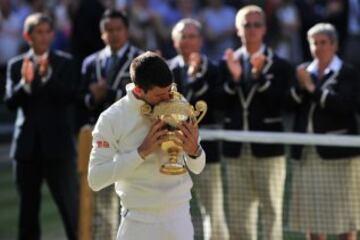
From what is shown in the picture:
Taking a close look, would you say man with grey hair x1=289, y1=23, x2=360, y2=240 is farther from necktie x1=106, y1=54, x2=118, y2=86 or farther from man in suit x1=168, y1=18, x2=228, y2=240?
necktie x1=106, y1=54, x2=118, y2=86

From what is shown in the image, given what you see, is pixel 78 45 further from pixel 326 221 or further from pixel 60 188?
pixel 326 221

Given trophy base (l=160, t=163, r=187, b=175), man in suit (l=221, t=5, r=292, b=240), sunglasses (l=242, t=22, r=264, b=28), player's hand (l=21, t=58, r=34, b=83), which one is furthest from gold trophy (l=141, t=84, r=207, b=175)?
player's hand (l=21, t=58, r=34, b=83)

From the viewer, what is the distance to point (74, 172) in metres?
9.60

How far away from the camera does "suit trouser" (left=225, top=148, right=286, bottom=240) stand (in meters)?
8.46

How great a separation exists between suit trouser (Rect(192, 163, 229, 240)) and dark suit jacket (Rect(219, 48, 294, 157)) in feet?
0.68

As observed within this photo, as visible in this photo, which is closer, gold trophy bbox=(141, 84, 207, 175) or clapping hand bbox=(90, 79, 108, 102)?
gold trophy bbox=(141, 84, 207, 175)

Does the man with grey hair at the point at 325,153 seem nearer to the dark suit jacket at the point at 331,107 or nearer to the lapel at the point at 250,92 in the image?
the dark suit jacket at the point at 331,107

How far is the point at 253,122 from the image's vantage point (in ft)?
29.2

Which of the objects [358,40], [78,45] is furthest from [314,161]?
[358,40]

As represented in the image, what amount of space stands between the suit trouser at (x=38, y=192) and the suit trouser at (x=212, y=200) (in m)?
1.35

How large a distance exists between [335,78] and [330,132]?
43cm

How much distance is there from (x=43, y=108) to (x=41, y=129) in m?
0.19

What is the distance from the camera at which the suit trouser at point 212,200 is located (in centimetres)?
843

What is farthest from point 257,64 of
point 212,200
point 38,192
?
point 38,192
